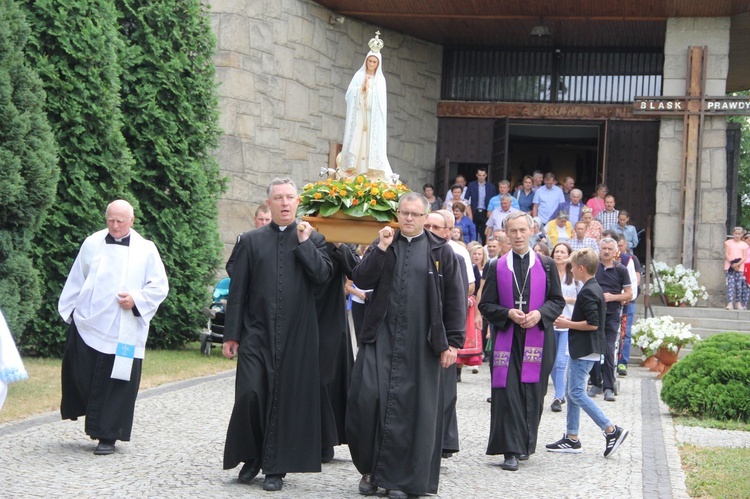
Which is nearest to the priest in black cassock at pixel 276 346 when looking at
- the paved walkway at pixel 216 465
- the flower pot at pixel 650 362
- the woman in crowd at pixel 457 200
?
the paved walkway at pixel 216 465

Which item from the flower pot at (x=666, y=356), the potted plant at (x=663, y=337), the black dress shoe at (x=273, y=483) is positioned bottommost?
the black dress shoe at (x=273, y=483)

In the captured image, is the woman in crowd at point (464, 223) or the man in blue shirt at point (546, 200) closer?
the woman in crowd at point (464, 223)

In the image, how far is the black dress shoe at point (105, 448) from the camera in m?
7.82

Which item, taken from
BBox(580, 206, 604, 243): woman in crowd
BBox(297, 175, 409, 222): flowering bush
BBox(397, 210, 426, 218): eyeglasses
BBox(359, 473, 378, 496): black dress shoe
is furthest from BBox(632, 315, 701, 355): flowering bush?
BBox(359, 473, 378, 496): black dress shoe

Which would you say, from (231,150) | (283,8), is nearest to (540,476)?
(231,150)

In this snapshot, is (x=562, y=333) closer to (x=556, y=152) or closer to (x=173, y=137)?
(x=173, y=137)

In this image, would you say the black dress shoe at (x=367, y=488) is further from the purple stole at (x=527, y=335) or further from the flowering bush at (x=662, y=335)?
the flowering bush at (x=662, y=335)

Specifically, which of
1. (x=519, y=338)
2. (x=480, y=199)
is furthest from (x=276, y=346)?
(x=480, y=199)

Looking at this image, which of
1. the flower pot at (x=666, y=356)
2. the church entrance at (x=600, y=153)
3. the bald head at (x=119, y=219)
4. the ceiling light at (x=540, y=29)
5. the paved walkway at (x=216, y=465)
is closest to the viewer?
the paved walkway at (x=216, y=465)

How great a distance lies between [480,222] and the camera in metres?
21.4

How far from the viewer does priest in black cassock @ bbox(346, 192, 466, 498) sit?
263 inches

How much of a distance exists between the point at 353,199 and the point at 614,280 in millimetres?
5798

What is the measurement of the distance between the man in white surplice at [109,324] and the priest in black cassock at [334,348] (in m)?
1.29

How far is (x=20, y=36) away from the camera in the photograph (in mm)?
10688
